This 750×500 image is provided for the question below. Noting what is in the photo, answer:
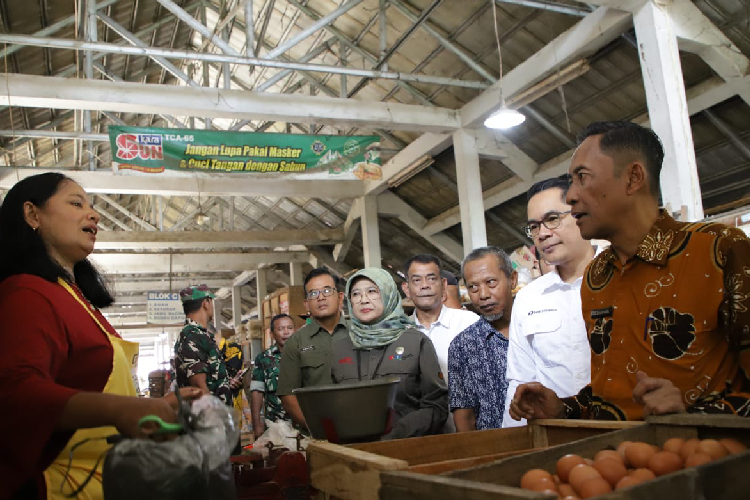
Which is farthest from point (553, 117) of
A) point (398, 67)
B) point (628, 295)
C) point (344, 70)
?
point (628, 295)

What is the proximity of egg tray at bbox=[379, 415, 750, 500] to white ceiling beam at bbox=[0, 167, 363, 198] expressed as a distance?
282 inches

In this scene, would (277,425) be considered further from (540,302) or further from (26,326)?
(26,326)

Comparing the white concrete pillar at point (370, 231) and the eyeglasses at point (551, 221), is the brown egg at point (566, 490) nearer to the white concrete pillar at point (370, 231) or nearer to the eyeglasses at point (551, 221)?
the eyeglasses at point (551, 221)

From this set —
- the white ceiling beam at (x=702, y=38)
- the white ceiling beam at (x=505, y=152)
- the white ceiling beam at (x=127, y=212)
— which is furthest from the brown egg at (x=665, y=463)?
the white ceiling beam at (x=127, y=212)

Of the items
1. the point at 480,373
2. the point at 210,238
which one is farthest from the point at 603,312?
the point at 210,238

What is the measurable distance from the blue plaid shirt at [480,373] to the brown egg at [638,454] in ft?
4.30

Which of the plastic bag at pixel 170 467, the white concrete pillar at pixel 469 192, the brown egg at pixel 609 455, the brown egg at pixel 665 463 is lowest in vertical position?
the brown egg at pixel 665 463

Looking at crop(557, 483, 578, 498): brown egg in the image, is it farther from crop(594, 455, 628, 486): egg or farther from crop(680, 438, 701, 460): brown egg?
crop(680, 438, 701, 460): brown egg

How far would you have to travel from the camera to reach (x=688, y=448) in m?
1.14

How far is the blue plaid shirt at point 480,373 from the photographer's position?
8.21 ft

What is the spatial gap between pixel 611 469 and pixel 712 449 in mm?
195

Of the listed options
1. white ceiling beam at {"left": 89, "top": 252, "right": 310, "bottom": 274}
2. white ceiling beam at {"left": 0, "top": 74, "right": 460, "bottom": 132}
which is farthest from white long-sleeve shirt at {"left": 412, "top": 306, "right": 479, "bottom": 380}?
white ceiling beam at {"left": 89, "top": 252, "right": 310, "bottom": 274}

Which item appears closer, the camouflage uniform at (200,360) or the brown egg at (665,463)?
the brown egg at (665,463)

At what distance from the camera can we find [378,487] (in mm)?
1099
